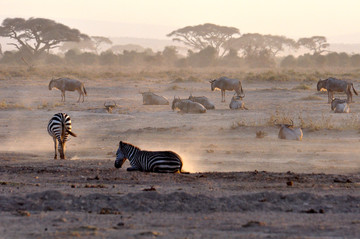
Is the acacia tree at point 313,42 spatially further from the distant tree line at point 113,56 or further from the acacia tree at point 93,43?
the acacia tree at point 93,43

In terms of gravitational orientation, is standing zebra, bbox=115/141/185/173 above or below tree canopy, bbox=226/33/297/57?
below

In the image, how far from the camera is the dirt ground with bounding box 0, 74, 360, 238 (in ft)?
20.3

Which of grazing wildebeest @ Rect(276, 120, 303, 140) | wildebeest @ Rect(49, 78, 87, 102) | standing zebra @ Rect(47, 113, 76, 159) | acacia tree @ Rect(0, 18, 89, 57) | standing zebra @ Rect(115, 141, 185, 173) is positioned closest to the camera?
standing zebra @ Rect(115, 141, 185, 173)

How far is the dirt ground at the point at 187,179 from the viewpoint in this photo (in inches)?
244

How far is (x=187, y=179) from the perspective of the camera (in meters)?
9.45

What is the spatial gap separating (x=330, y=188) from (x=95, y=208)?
3.40 m

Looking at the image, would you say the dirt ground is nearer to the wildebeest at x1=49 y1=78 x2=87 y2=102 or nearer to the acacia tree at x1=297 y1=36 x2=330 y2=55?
the wildebeest at x1=49 y1=78 x2=87 y2=102

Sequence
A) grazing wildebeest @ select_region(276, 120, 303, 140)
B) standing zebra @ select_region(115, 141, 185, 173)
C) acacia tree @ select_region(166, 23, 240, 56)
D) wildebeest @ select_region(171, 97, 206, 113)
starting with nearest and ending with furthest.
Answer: standing zebra @ select_region(115, 141, 185, 173)
grazing wildebeest @ select_region(276, 120, 303, 140)
wildebeest @ select_region(171, 97, 206, 113)
acacia tree @ select_region(166, 23, 240, 56)

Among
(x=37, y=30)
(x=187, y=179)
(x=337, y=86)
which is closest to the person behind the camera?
(x=187, y=179)

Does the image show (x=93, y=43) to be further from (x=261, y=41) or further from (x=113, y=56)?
(x=113, y=56)

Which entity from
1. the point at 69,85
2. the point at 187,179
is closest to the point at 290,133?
the point at 187,179

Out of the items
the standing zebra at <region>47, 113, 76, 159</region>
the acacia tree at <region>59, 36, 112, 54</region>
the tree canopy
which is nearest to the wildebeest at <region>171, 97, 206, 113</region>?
the standing zebra at <region>47, 113, 76, 159</region>

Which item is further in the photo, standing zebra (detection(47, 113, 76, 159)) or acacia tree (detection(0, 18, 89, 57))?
acacia tree (detection(0, 18, 89, 57))

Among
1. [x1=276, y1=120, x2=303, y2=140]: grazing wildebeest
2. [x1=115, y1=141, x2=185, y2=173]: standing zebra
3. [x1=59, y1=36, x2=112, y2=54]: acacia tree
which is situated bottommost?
[x1=276, y1=120, x2=303, y2=140]: grazing wildebeest
